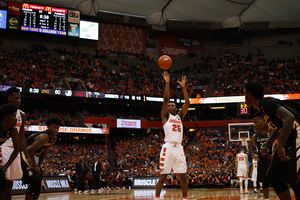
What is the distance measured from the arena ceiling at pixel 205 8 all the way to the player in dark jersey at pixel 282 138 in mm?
31321

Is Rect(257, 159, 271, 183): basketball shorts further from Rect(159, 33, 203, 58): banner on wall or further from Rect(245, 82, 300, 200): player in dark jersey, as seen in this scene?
Rect(159, 33, 203, 58): banner on wall

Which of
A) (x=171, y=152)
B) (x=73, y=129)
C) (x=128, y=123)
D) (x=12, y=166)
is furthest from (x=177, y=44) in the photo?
(x=12, y=166)

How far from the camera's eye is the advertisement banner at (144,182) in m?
20.7

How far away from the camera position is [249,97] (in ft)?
13.9

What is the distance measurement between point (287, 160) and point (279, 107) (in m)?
0.65

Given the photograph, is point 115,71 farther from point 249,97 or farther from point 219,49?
point 249,97

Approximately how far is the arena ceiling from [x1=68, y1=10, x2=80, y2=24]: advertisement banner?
4.56 ft

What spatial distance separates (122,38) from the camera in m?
39.6

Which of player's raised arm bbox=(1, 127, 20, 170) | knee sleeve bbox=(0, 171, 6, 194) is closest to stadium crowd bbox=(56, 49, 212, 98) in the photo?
player's raised arm bbox=(1, 127, 20, 170)

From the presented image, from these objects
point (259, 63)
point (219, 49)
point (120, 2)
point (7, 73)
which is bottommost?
point (7, 73)

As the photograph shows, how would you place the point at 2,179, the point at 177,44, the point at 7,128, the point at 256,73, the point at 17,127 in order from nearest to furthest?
1. the point at 2,179
2. the point at 7,128
3. the point at 17,127
4. the point at 256,73
5. the point at 177,44

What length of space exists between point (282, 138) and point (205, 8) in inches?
1350

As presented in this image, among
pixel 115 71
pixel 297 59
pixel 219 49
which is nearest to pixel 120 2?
pixel 115 71

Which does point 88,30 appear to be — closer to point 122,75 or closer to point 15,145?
point 122,75
